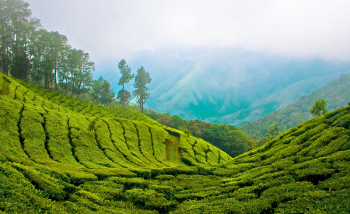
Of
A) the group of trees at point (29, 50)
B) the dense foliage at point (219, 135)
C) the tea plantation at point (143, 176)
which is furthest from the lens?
the dense foliage at point (219, 135)

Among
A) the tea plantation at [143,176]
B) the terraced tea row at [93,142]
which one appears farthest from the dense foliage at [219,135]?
the tea plantation at [143,176]

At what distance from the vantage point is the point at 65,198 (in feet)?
36.3

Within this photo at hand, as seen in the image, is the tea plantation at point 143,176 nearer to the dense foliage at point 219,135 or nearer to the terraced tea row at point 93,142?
the terraced tea row at point 93,142

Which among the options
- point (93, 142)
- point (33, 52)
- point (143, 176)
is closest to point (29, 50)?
point (33, 52)

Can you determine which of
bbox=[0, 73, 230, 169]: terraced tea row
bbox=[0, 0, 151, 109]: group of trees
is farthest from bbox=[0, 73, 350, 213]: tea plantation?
bbox=[0, 0, 151, 109]: group of trees

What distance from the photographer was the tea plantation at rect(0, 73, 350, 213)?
32.2ft

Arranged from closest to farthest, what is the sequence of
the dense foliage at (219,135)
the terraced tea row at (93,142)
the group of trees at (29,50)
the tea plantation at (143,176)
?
the tea plantation at (143,176) → the terraced tea row at (93,142) → the group of trees at (29,50) → the dense foliage at (219,135)

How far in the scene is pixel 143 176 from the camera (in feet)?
55.1

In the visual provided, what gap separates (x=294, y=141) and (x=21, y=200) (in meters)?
21.8

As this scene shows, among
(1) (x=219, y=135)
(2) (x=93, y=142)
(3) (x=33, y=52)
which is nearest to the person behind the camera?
(2) (x=93, y=142)

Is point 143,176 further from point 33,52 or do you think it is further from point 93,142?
point 33,52

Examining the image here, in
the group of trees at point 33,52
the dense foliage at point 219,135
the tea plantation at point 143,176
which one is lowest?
the tea plantation at point 143,176

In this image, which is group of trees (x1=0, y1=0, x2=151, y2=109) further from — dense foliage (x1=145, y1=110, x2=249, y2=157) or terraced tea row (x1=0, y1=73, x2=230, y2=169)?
dense foliage (x1=145, y1=110, x2=249, y2=157)

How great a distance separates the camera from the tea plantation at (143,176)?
983 centimetres
